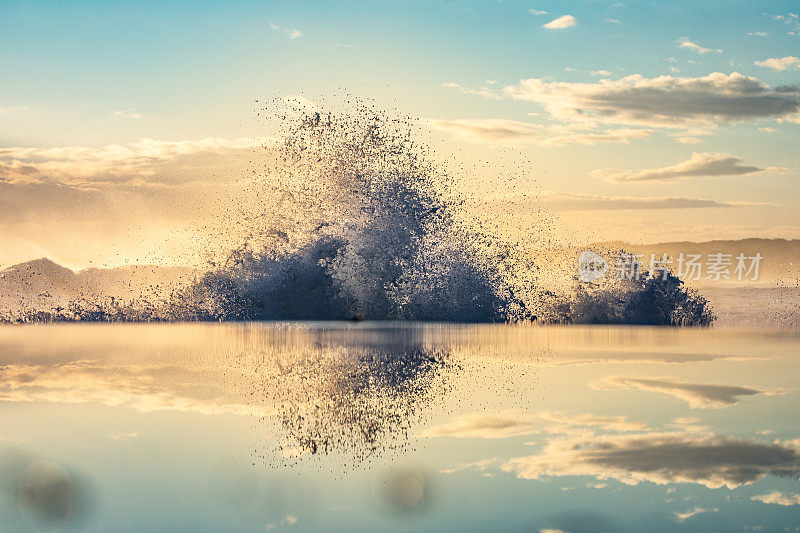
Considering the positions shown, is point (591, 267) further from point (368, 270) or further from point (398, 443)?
point (398, 443)

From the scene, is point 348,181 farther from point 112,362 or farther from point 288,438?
point 288,438

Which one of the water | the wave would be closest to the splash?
the wave

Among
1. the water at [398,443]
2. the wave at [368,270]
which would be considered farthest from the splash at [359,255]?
the water at [398,443]

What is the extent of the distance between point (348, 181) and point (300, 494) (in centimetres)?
2016

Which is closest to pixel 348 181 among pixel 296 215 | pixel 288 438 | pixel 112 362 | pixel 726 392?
pixel 296 215

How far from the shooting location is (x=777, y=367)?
11336 mm

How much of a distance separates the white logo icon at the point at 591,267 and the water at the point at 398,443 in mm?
10206

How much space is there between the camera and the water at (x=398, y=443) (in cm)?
438

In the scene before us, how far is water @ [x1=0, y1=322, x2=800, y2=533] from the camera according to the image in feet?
14.4

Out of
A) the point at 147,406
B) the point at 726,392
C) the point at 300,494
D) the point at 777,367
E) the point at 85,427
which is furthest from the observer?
the point at 777,367

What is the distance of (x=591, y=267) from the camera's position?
2259 cm

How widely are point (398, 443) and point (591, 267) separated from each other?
1740cm

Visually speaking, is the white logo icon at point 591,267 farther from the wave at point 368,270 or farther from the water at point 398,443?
the water at point 398,443

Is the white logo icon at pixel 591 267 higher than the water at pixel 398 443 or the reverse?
higher
